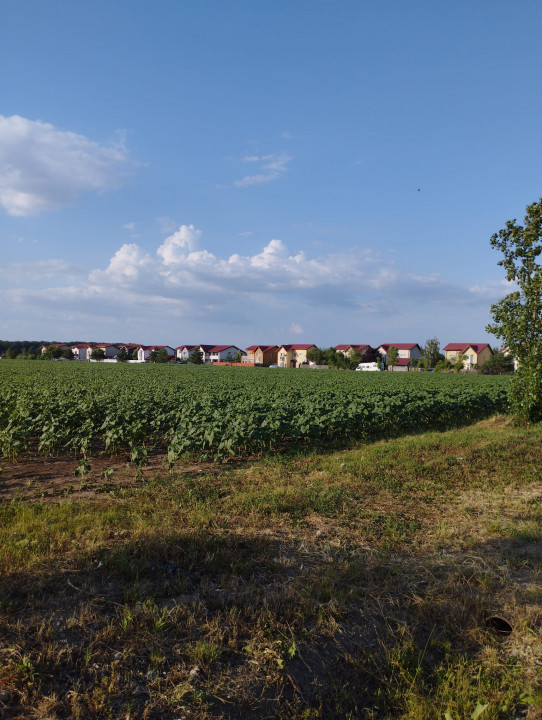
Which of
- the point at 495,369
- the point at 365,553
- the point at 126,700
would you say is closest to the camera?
the point at 126,700

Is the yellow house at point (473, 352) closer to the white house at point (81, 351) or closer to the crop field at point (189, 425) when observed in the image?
the crop field at point (189, 425)

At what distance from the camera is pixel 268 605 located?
4195 mm

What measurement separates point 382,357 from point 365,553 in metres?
114

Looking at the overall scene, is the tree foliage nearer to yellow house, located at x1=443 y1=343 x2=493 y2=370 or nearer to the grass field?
the grass field

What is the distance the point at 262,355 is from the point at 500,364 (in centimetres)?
6331

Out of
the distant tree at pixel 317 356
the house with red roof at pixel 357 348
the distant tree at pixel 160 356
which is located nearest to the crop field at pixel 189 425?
the distant tree at pixel 317 356

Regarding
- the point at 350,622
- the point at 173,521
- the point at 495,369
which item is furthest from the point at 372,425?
the point at 495,369

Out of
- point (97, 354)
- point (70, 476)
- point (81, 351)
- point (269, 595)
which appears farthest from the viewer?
point (81, 351)

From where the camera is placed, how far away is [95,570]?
4699mm

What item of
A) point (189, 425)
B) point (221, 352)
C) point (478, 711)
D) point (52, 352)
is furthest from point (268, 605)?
point (52, 352)

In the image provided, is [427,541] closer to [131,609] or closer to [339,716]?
[339,716]

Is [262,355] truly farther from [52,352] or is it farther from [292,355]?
[52,352]

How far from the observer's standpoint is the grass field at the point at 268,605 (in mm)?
3211

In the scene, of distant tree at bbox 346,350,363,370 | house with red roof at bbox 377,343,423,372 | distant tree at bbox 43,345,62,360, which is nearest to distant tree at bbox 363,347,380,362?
house with red roof at bbox 377,343,423,372
